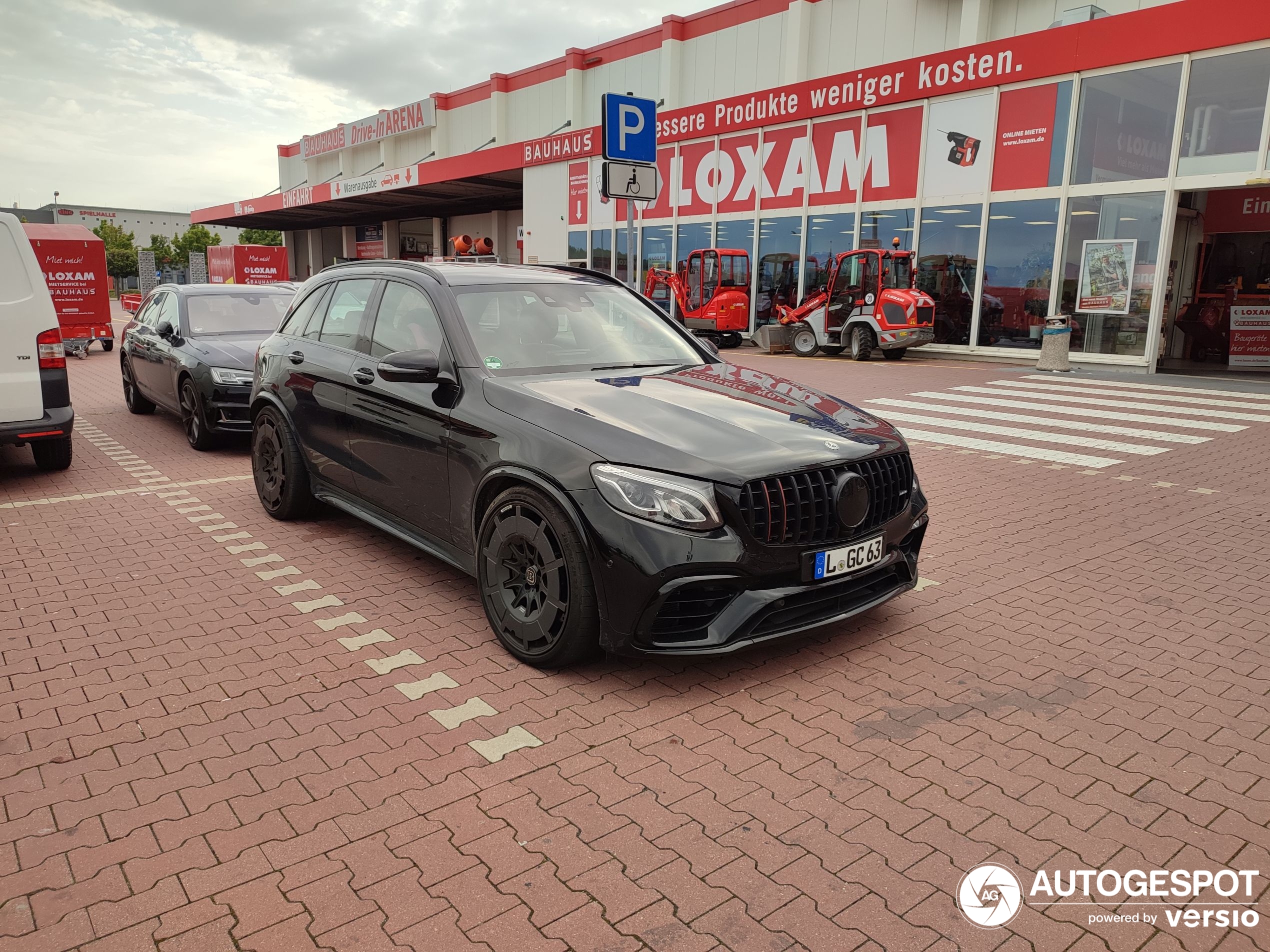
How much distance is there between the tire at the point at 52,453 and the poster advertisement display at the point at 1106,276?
17.3m

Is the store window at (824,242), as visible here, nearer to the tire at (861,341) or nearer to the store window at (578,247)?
the tire at (861,341)

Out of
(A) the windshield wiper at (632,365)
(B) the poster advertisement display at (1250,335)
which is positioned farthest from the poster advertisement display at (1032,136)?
(A) the windshield wiper at (632,365)

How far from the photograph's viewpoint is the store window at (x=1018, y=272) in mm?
18250

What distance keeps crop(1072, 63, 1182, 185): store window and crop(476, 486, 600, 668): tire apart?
17.3m

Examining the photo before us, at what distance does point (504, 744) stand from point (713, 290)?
20.5m

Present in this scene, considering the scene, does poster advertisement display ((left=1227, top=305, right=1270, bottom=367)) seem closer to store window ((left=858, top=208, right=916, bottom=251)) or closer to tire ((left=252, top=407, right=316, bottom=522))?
store window ((left=858, top=208, right=916, bottom=251))

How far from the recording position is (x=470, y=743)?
3.31 metres

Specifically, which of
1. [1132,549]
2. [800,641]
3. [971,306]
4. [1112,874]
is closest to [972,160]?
[971,306]

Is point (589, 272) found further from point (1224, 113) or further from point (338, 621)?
point (1224, 113)

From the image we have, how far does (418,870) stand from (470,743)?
2.41 feet

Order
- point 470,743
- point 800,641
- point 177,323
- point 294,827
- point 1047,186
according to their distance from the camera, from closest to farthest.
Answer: point 294,827
point 470,743
point 800,641
point 177,323
point 1047,186

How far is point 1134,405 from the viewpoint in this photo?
12.4m

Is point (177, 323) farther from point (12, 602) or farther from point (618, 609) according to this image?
point (618, 609)

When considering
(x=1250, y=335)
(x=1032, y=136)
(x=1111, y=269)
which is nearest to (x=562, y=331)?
(x=1111, y=269)
